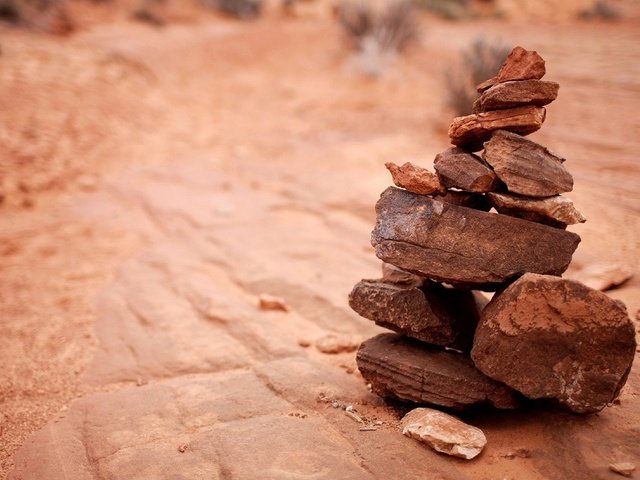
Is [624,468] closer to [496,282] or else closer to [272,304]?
[496,282]

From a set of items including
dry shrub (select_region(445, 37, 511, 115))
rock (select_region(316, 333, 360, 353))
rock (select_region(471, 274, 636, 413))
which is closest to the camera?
rock (select_region(471, 274, 636, 413))

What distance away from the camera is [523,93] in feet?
8.43

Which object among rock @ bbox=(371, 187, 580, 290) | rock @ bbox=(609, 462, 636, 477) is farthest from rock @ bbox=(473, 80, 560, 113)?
rock @ bbox=(609, 462, 636, 477)

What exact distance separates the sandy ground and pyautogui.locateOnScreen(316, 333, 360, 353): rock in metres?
0.11

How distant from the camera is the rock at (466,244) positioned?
2.60 meters

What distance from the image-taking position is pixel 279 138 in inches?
335

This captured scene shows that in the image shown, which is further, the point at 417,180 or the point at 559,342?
the point at 417,180

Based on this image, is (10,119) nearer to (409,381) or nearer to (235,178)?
(235,178)

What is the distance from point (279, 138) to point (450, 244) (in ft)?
20.5

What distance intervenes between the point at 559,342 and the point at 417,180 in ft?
3.62

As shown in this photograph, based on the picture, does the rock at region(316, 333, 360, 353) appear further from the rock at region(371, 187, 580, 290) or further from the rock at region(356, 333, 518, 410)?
the rock at region(371, 187, 580, 290)

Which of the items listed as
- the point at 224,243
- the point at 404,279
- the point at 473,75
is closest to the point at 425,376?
the point at 404,279

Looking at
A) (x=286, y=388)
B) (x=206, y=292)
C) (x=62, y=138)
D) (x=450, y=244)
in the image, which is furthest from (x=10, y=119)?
(x=450, y=244)

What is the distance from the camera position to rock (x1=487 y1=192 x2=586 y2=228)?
2.57 m
